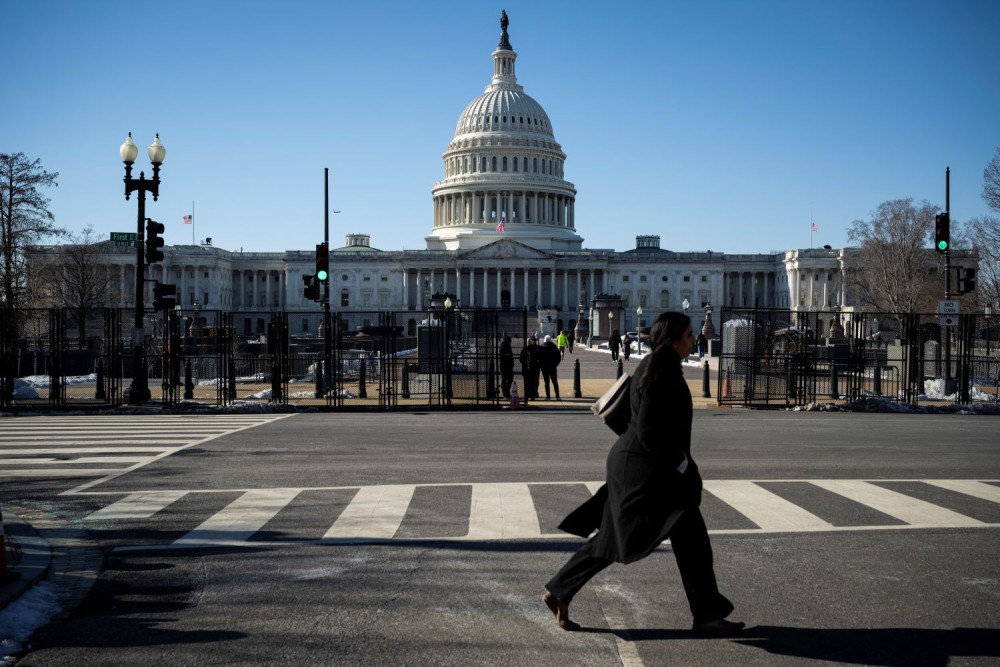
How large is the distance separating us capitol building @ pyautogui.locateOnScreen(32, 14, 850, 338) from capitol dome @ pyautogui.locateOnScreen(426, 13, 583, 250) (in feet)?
0.62

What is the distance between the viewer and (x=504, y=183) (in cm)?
15312

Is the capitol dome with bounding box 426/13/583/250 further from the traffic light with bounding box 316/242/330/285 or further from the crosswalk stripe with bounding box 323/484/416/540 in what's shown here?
the crosswalk stripe with bounding box 323/484/416/540

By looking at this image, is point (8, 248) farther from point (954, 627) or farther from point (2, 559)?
point (954, 627)

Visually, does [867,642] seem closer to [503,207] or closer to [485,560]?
[485,560]

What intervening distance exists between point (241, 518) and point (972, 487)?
883 centimetres

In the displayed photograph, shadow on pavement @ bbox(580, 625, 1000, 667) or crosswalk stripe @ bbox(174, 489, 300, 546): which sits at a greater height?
crosswalk stripe @ bbox(174, 489, 300, 546)

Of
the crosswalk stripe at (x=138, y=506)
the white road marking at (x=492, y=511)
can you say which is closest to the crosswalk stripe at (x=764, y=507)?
the white road marking at (x=492, y=511)

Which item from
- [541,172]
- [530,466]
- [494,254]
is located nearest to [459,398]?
[530,466]

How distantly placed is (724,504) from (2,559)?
23.8 feet

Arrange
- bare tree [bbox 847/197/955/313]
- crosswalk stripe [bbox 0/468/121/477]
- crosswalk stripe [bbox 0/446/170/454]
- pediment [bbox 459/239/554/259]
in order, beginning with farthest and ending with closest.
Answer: pediment [bbox 459/239/554/259], bare tree [bbox 847/197/955/313], crosswalk stripe [bbox 0/446/170/454], crosswalk stripe [bbox 0/468/121/477]

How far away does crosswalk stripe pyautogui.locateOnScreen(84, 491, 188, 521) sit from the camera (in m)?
11.0

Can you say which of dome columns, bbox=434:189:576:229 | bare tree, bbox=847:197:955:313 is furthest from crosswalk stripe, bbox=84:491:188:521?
dome columns, bbox=434:189:576:229

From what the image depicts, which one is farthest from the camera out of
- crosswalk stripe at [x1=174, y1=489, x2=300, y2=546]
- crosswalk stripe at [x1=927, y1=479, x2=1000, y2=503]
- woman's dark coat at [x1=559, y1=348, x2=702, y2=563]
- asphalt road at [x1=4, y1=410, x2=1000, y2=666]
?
crosswalk stripe at [x1=927, y1=479, x2=1000, y2=503]

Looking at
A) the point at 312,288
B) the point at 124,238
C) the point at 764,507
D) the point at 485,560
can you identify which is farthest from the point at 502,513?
the point at 312,288
